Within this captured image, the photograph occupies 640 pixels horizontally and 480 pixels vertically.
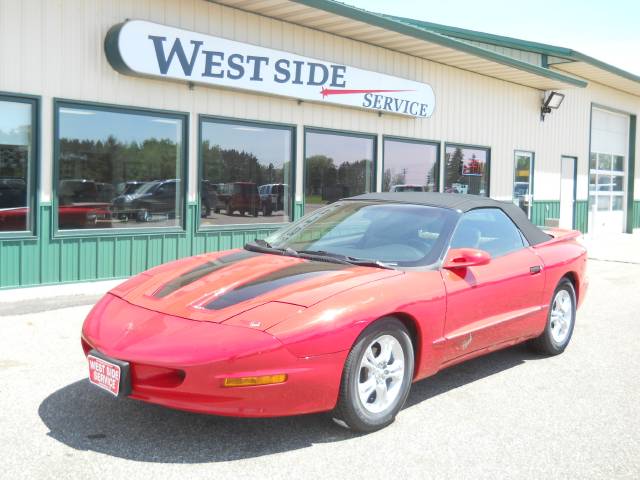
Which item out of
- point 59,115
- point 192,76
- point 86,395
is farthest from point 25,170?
point 86,395

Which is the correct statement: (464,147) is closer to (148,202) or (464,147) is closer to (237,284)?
(148,202)

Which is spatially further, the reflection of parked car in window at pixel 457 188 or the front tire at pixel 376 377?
the reflection of parked car in window at pixel 457 188

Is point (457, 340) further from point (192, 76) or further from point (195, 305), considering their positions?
point (192, 76)

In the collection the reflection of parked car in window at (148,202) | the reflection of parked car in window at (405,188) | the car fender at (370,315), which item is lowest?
the car fender at (370,315)

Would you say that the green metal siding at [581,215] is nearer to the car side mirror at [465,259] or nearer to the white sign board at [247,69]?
the white sign board at [247,69]

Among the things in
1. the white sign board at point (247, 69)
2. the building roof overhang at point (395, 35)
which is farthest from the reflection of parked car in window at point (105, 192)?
the building roof overhang at point (395, 35)

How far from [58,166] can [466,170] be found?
9195 mm

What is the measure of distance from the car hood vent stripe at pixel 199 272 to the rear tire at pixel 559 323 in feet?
8.46

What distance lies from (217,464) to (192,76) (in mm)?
6781

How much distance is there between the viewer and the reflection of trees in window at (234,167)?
9859 millimetres

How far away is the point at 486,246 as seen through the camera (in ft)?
17.0

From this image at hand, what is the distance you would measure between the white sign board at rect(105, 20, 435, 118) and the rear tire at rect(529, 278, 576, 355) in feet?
18.7

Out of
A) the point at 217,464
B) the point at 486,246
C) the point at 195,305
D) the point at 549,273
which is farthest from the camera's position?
the point at 549,273

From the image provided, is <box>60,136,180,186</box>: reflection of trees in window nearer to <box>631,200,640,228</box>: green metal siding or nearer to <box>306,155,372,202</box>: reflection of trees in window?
<box>306,155,372,202</box>: reflection of trees in window
